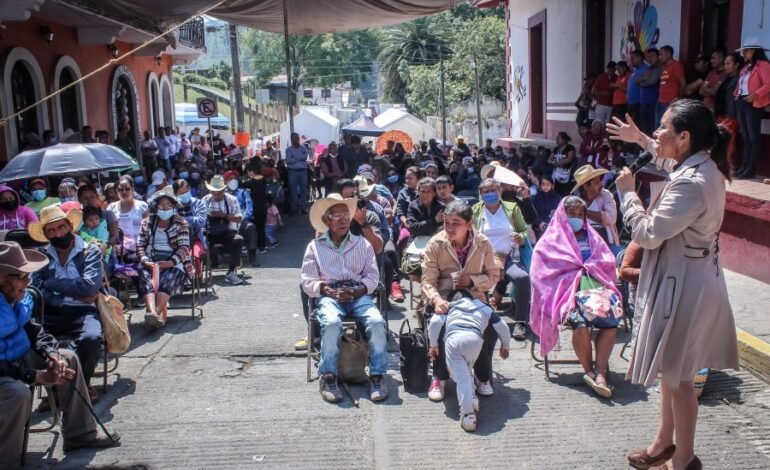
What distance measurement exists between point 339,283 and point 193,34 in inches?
727

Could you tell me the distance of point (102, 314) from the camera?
572 cm

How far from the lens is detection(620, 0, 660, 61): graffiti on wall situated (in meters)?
11.9

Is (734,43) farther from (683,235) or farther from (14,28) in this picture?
(14,28)

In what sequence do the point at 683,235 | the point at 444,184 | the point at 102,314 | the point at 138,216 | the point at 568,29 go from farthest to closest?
the point at 568,29
the point at 138,216
the point at 444,184
the point at 102,314
the point at 683,235

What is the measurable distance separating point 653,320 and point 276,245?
9.59 metres

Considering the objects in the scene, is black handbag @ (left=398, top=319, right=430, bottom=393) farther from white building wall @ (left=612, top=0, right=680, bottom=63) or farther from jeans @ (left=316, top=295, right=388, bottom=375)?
white building wall @ (left=612, top=0, right=680, bottom=63)

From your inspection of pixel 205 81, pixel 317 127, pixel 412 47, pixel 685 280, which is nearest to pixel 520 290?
pixel 685 280

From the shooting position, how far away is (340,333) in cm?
575

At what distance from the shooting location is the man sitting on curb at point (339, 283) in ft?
18.7

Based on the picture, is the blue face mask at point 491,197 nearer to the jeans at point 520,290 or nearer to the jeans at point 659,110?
the jeans at point 520,290

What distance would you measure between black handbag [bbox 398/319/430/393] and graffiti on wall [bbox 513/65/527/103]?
48.8 feet

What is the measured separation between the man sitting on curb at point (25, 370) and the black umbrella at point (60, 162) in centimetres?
343

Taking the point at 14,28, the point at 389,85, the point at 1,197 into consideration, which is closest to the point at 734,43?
the point at 1,197

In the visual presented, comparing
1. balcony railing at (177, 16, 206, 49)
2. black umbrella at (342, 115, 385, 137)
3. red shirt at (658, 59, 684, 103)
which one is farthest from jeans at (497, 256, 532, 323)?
black umbrella at (342, 115, 385, 137)
